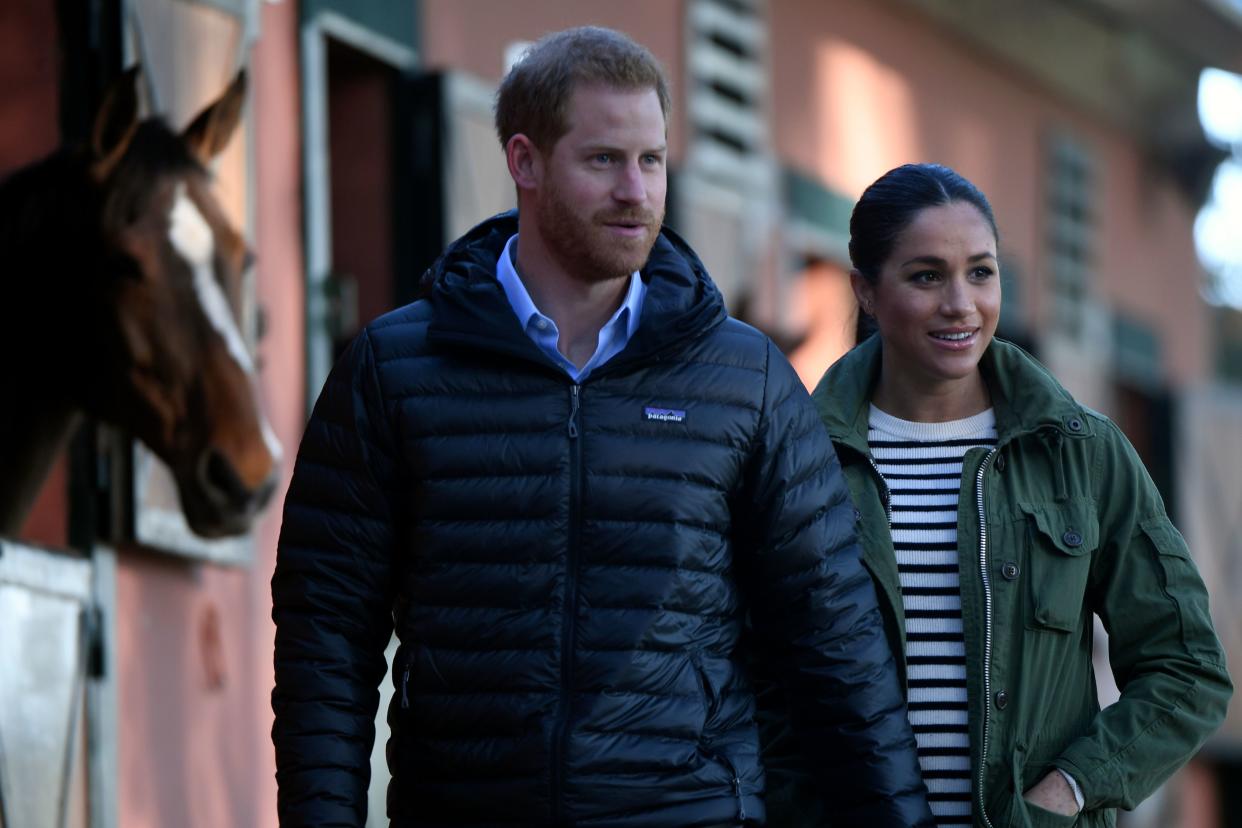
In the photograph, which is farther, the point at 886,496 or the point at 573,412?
the point at 886,496

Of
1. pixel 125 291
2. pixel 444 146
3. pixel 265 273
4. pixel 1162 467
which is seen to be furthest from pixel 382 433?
pixel 1162 467

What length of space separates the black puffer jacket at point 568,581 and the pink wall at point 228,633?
365 centimetres

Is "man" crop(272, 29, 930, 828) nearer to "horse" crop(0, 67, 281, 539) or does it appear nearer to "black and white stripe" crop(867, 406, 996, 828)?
"black and white stripe" crop(867, 406, 996, 828)

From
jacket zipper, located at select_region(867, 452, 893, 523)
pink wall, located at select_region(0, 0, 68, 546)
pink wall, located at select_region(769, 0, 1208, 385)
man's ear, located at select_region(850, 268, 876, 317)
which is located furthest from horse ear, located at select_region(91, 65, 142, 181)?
pink wall, located at select_region(769, 0, 1208, 385)

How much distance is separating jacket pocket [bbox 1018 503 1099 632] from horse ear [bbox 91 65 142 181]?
9.38 ft

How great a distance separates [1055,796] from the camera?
11.8 ft

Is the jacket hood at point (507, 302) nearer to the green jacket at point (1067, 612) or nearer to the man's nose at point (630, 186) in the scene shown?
the man's nose at point (630, 186)

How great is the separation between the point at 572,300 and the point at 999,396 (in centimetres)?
69

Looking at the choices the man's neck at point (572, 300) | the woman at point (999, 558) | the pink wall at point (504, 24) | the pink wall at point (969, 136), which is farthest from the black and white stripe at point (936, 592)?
the pink wall at point (969, 136)

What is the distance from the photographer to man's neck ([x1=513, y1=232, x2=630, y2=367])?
11.7 feet

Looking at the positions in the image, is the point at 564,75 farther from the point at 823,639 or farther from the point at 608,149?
the point at 823,639

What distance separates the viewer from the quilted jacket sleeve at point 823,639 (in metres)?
3.54

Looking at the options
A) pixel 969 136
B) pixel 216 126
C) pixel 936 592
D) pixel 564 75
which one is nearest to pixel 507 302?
pixel 564 75

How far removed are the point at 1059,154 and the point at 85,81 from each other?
31.6 ft
